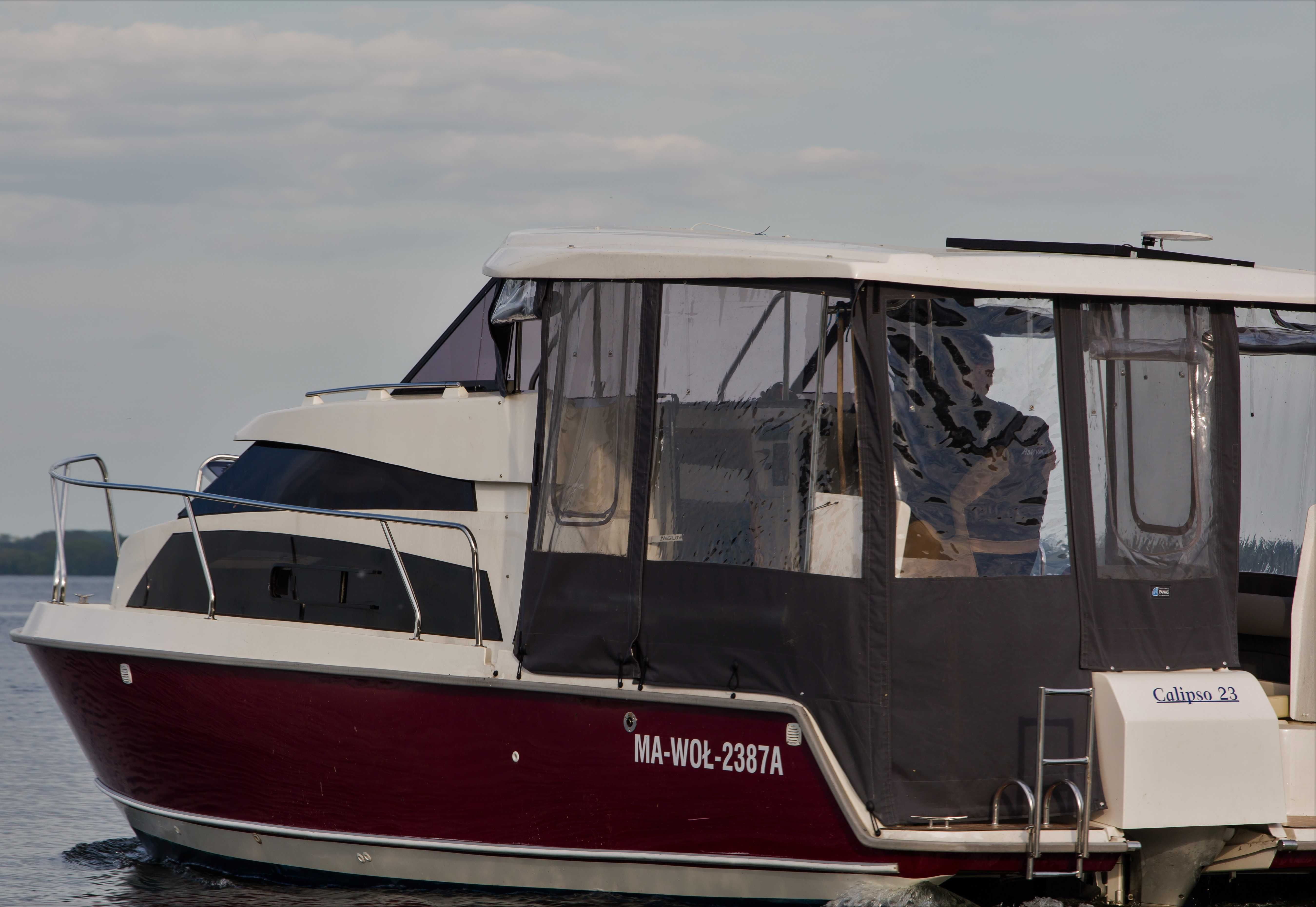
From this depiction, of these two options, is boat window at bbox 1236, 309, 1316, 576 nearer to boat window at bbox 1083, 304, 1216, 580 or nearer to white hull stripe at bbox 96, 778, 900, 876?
boat window at bbox 1083, 304, 1216, 580

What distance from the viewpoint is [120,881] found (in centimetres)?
722

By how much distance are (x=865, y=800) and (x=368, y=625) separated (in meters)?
2.48

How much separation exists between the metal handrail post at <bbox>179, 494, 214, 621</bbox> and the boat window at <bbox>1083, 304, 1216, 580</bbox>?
155 inches

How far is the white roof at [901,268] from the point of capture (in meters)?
5.12

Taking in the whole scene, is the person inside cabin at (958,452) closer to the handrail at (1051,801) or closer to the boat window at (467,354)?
the handrail at (1051,801)

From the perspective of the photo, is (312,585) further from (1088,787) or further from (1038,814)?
(1088,787)

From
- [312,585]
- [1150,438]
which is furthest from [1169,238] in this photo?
[312,585]

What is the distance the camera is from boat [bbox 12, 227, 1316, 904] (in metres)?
5.12

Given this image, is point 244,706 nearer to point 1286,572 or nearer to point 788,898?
point 788,898

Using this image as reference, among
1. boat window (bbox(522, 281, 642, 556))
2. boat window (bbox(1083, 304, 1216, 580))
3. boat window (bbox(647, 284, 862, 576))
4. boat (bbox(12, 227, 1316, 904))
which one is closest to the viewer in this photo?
boat (bbox(12, 227, 1316, 904))

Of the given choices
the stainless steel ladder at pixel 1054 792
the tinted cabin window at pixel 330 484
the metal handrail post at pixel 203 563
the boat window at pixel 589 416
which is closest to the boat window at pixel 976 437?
the stainless steel ladder at pixel 1054 792

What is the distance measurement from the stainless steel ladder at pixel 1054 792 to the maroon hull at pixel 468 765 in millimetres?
141

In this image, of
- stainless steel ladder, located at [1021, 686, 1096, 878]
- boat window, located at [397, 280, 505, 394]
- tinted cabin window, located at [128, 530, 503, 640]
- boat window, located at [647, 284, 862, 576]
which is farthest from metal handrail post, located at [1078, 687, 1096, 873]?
boat window, located at [397, 280, 505, 394]

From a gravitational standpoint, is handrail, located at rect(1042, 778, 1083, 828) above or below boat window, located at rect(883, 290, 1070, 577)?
below
